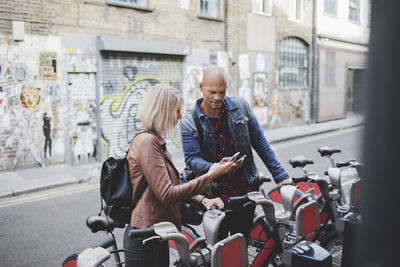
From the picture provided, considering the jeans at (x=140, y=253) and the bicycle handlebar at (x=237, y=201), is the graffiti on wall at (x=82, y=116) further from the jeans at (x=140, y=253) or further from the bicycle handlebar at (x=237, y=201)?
the bicycle handlebar at (x=237, y=201)

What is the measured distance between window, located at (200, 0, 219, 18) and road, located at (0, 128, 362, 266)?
7.26m

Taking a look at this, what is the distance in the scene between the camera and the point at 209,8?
45.1 feet

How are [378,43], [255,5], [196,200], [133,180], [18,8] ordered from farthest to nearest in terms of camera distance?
[255,5]
[18,8]
[196,200]
[133,180]
[378,43]

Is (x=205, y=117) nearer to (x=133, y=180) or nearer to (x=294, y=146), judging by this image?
(x=133, y=180)

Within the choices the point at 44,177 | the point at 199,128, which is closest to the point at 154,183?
the point at 199,128

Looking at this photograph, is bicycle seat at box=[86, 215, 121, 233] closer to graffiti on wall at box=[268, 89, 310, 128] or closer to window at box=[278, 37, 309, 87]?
graffiti on wall at box=[268, 89, 310, 128]

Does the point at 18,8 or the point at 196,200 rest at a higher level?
the point at 18,8

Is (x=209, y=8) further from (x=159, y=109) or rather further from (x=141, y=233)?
(x=141, y=233)

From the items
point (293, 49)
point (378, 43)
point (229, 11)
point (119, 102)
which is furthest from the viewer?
point (293, 49)

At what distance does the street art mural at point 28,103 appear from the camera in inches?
346

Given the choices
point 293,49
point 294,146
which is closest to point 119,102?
point 294,146

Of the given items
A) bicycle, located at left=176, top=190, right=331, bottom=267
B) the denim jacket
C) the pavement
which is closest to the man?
the denim jacket

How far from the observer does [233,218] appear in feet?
10.1

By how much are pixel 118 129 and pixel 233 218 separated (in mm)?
8335
